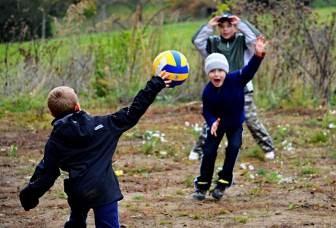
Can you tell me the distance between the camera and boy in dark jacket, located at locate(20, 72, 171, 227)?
5965 millimetres

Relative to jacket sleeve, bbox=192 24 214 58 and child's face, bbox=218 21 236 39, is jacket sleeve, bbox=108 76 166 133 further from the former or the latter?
jacket sleeve, bbox=192 24 214 58

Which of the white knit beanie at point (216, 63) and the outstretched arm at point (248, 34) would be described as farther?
the outstretched arm at point (248, 34)

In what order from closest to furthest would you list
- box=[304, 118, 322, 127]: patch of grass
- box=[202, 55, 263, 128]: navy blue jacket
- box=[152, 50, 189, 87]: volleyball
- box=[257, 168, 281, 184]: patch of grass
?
box=[152, 50, 189, 87]: volleyball, box=[202, 55, 263, 128]: navy blue jacket, box=[257, 168, 281, 184]: patch of grass, box=[304, 118, 322, 127]: patch of grass

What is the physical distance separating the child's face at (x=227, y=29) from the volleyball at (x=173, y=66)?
3376 mm

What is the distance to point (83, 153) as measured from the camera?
599cm

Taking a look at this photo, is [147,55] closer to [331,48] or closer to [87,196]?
[331,48]

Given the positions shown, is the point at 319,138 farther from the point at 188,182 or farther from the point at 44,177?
the point at 44,177

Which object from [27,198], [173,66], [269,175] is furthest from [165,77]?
[269,175]

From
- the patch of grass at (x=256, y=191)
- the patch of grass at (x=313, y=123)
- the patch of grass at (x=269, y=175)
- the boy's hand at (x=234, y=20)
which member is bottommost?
the patch of grass at (x=313, y=123)

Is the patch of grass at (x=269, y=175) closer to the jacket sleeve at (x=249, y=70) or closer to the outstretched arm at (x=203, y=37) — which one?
the outstretched arm at (x=203, y=37)

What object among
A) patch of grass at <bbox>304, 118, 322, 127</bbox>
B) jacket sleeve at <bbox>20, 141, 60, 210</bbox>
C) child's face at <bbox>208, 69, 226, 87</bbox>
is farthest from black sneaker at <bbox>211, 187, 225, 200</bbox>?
patch of grass at <bbox>304, 118, 322, 127</bbox>

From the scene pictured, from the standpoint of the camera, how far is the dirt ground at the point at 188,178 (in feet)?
26.4

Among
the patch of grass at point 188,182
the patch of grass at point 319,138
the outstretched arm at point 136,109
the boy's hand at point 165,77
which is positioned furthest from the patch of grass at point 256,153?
the outstretched arm at point 136,109

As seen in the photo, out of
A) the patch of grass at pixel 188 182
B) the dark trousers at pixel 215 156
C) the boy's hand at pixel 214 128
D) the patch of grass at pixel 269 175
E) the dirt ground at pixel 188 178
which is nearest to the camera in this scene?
the dirt ground at pixel 188 178
